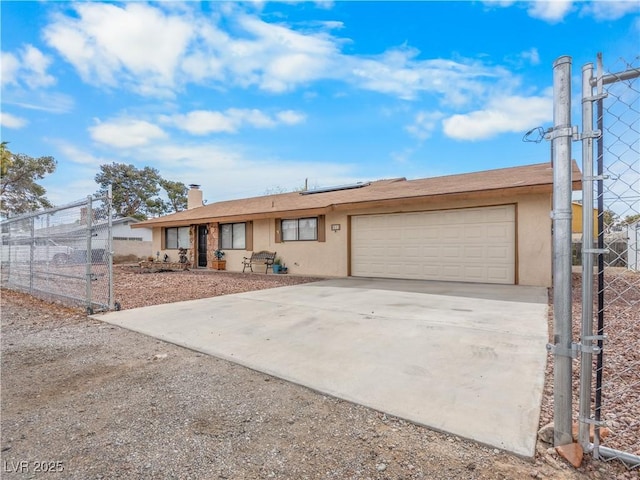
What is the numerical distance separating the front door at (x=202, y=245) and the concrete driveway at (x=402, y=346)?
32.6 feet

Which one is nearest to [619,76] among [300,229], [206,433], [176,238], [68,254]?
[206,433]

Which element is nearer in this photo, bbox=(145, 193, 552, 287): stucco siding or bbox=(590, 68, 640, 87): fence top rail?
bbox=(590, 68, 640, 87): fence top rail

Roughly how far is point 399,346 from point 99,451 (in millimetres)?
2882

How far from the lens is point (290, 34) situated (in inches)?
296

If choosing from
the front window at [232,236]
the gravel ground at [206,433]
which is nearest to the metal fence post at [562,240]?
the gravel ground at [206,433]

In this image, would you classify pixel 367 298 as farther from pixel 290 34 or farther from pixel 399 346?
pixel 290 34

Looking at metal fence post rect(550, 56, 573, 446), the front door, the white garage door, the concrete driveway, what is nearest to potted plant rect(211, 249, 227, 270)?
the front door

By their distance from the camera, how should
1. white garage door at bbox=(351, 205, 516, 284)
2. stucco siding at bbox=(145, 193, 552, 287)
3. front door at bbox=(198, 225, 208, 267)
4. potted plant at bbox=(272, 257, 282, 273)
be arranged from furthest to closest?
front door at bbox=(198, 225, 208, 267)
potted plant at bbox=(272, 257, 282, 273)
white garage door at bbox=(351, 205, 516, 284)
stucco siding at bbox=(145, 193, 552, 287)

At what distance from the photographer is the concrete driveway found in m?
2.49

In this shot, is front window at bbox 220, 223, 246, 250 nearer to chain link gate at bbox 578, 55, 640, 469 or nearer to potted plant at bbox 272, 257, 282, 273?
potted plant at bbox 272, 257, 282, 273

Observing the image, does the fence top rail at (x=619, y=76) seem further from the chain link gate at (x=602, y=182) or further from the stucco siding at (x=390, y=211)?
the stucco siding at (x=390, y=211)


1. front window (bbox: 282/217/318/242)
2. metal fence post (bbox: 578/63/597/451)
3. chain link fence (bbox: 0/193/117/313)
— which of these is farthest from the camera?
front window (bbox: 282/217/318/242)

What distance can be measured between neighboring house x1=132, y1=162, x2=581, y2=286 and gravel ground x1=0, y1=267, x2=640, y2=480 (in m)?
7.49

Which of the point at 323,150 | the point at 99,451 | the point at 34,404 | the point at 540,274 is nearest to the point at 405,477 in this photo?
the point at 99,451
